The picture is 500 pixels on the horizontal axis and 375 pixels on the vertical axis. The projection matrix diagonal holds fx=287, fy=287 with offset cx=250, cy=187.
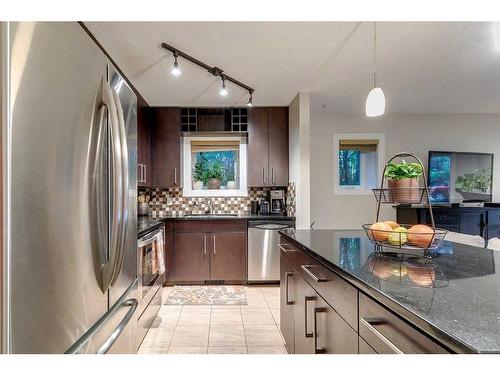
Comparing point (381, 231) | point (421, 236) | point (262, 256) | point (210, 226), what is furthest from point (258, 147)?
point (421, 236)

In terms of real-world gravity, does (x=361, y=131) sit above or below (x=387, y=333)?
above

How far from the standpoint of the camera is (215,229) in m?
3.65

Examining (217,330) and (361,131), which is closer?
(217,330)

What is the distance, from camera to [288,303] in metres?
1.99

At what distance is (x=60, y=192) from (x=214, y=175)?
3.51 metres

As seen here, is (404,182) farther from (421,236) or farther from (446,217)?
(446,217)

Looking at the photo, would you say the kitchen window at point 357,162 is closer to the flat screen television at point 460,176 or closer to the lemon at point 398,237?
the flat screen television at point 460,176

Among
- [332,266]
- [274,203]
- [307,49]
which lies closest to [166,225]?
[274,203]

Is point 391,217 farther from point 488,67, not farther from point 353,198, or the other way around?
point 488,67

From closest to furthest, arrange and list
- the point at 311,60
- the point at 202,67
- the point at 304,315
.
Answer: the point at 304,315, the point at 311,60, the point at 202,67

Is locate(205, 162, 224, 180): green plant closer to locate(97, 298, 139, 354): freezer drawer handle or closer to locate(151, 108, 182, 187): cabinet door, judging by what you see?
locate(151, 108, 182, 187): cabinet door

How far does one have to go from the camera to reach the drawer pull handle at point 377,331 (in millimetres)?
756

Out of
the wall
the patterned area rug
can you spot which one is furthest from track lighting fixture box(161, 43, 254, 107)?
the patterned area rug
